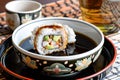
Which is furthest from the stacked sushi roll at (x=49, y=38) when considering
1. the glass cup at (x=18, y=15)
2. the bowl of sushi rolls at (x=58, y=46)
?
the glass cup at (x=18, y=15)

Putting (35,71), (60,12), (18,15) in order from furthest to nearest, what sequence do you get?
(60,12) < (18,15) < (35,71)

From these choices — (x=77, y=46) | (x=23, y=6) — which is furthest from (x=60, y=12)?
(x=77, y=46)

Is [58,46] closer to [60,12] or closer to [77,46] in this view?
[77,46]

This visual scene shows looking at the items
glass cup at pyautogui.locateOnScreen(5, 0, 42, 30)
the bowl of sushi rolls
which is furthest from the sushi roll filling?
glass cup at pyautogui.locateOnScreen(5, 0, 42, 30)

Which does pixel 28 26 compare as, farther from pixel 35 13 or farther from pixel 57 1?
pixel 57 1

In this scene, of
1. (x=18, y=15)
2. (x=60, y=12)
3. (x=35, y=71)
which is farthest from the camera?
(x=60, y=12)

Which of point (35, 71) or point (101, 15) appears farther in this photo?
point (101, 15)

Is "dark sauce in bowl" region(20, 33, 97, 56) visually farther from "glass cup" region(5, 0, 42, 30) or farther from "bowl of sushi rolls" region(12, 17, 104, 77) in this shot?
"glass cup" region(5, 0, 42, 30)


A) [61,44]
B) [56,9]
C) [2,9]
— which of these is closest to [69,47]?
[61,44]
